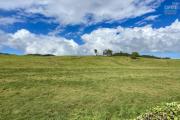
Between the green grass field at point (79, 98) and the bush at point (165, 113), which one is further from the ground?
the bush at point (165, 113)

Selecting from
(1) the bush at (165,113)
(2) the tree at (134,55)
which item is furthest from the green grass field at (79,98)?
(2) the tree at (134,55)

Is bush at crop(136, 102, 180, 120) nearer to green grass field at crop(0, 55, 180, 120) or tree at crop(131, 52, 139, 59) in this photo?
green grass field at crop(0, 55, 180, 120)

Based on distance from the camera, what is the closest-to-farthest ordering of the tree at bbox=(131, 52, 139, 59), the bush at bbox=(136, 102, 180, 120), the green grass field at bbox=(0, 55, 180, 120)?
the bush at bbox=(136, 102, 180, 120), the green grass field at bbox=(0, 55, 180, 120), the tree at bbox=(131, 52, 139, 59)

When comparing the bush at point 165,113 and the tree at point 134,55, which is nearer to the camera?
the bush at point 165,113

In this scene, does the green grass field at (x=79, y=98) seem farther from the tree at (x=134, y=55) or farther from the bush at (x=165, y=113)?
the tree at (x=134, y=55)

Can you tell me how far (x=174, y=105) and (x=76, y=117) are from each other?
10164mm

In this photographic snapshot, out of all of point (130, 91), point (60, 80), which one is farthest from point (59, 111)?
point (60, 80)

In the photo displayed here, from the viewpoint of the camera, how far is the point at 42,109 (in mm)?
22047

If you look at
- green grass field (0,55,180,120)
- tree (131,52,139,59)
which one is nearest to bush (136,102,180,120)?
green grass field (0,55,180,120)

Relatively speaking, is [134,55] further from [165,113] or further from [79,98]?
[165,113]

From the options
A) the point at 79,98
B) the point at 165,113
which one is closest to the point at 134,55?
the point at 79,98

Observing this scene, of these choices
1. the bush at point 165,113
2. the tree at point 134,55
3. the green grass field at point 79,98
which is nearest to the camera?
the bush at point 165,113

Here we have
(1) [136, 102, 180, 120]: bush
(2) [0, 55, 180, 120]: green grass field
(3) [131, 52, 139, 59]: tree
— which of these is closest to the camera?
(1) [136, 102, 180, 120]: bush

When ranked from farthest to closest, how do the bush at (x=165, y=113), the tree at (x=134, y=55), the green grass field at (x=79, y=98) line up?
the tree at (x=134, y=55) < the green grass field at (x=79, y=98) < the bush at (x=165, y=113)
